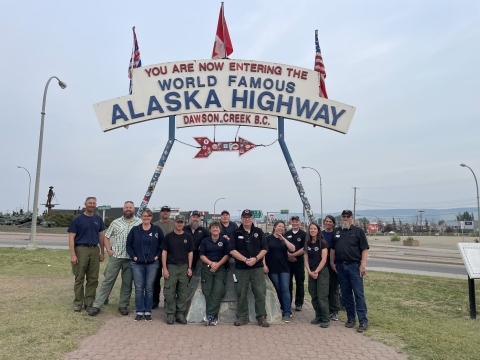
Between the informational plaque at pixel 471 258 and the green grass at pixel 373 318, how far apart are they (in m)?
0.80

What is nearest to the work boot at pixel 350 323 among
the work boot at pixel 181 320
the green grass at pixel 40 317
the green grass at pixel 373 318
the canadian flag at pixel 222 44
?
the green grass at pixel 373 318

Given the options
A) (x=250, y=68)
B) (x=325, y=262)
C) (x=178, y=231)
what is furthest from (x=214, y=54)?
(x=325, y=262)

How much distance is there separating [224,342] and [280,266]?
6.05 ft

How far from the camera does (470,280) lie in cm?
691

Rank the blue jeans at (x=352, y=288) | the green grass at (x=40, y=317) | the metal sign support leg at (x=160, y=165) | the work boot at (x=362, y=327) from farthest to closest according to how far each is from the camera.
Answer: the metal sign support leg at (x=160, y=165) < the blue jeans at (x=352, y=288) < the work boot at (x=362, y=327) < the green grass at (x=40, y=317)

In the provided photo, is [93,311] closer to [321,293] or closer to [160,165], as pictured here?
[160,165]

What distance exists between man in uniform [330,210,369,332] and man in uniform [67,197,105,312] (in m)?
3.94

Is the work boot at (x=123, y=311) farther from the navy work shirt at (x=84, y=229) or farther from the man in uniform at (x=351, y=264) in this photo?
the man in uniform at (x=351, y=264)

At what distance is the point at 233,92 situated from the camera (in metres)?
8.83

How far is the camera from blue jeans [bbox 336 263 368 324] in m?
5.94

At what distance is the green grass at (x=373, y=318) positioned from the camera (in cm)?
472

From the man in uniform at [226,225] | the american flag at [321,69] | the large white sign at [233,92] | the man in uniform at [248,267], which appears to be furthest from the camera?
the american flag at [321,69]

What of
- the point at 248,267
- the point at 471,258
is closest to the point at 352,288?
the point at 248,267

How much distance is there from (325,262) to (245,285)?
1306mm
